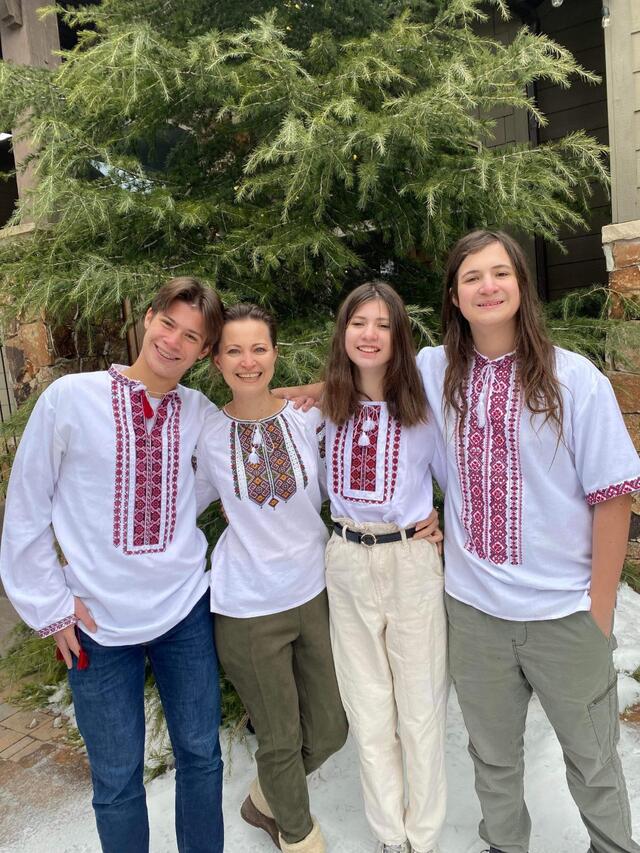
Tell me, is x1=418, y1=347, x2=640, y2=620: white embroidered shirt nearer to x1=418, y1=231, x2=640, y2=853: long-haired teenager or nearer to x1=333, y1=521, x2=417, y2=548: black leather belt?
x1=418, y1=231, x2=640, y2=853: long-haired teenager

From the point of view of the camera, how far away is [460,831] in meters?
2.16

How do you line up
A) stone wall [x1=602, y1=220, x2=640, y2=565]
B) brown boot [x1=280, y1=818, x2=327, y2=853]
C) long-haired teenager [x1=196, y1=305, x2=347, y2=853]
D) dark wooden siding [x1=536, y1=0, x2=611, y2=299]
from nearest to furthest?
long-haired teenager [x1=196, y1=305, x2=347, y2=853]
brown boot [x1=280, y1=818, x2=327, y2=853]
stone wall [x1=602, y1=220, x2=640, y2=565]
dark wooden siding [x1=536, y1=0, x2=611, y2=299]

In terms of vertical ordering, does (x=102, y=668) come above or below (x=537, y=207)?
below

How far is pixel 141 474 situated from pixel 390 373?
767mm

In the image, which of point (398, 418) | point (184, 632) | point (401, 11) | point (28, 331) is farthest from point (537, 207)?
point (28, 331)

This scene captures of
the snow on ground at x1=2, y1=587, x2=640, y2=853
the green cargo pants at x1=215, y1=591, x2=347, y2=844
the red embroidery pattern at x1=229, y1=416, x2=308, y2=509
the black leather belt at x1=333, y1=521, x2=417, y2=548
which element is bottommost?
the snow on ground at x1=2, y1=587, x2=640, y2=853

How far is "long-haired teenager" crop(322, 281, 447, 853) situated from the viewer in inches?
74.1

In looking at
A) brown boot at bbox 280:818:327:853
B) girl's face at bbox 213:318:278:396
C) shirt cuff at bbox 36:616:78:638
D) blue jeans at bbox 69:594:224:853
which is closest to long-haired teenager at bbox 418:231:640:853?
girl's face at bbox 213:318:278:396

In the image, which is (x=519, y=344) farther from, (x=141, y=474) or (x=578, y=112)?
(x=578, y=112)

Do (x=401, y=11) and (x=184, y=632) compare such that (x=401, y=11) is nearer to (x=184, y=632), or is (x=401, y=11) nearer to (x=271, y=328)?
(x=271, y=328)

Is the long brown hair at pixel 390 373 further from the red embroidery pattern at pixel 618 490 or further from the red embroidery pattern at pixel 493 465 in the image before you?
the red embroidery pattern at pixel 618 490

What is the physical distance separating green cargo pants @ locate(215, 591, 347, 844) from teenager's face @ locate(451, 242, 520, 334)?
0.97 m

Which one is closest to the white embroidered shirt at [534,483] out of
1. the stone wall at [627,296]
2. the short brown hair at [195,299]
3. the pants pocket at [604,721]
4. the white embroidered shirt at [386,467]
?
the white embroidered shirt at [386,467]

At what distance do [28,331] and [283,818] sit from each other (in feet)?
10.6
